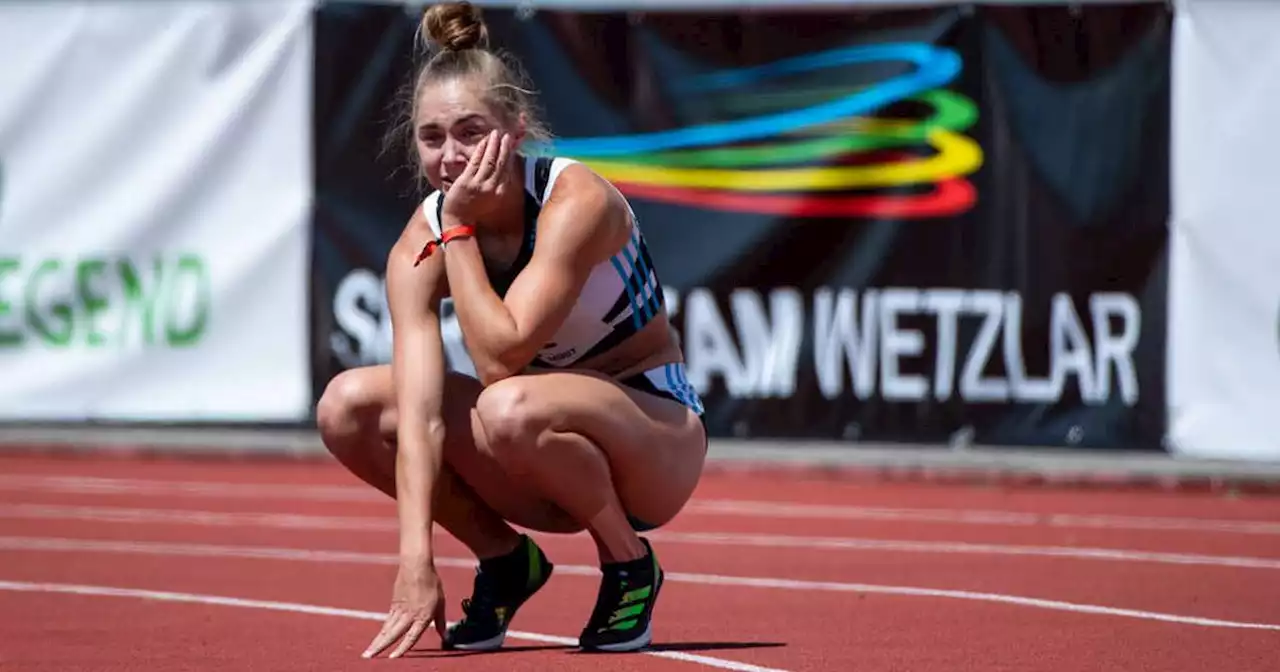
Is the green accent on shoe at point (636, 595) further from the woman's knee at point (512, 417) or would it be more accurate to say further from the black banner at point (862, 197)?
the black banner at point (862, 197)

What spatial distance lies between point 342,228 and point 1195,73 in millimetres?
4581

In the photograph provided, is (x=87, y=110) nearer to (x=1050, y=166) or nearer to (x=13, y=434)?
(x=13, y=434)

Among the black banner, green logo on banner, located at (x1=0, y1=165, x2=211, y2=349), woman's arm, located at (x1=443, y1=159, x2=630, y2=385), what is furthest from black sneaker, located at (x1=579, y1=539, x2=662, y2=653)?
green logo on banner, located at (x1=0, y1=165, x2=211, y2=349)

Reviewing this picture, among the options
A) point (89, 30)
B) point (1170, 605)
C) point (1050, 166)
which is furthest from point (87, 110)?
point (1170, 605)

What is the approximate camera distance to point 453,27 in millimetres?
5215

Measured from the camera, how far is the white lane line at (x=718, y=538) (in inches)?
319

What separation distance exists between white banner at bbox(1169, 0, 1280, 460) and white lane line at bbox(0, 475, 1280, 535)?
153 cm

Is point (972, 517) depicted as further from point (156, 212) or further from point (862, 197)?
point (156, 212)

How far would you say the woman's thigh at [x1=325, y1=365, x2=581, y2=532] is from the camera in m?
5.23

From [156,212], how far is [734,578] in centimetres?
601

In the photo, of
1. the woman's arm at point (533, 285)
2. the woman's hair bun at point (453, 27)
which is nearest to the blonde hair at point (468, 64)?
the woman's hair bun at point (453, 27)

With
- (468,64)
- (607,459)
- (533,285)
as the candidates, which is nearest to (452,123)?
(468,64)

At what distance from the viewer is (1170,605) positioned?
21.4 feet

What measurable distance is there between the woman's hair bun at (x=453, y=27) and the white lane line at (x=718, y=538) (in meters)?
3.66
